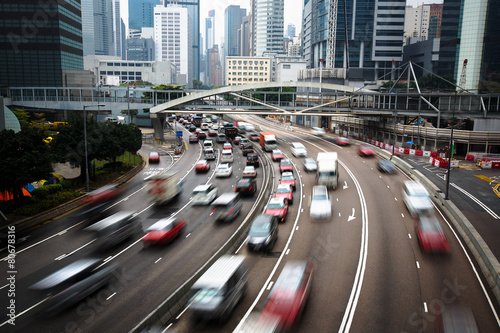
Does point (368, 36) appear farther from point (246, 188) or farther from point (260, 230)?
point (260, 230)

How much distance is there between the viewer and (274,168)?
1925 inches

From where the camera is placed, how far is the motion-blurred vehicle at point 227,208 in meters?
29.9

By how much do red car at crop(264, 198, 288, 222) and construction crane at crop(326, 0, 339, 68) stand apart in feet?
460

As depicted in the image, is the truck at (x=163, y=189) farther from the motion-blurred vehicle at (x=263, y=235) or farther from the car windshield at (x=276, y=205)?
the motion-blurred vehicle at (x=263, y=235)

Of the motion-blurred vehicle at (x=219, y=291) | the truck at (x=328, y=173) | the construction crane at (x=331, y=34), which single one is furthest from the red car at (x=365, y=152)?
the construction crane at (x=331, y=34)

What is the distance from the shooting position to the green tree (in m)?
28.9

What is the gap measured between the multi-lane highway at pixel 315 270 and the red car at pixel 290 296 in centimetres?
80

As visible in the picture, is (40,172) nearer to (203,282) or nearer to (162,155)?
(203,282)

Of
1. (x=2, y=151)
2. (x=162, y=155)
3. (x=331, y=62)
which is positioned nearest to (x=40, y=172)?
(x=2, y=151)

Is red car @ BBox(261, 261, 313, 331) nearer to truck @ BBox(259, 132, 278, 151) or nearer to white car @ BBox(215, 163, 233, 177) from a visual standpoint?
white car @ BBox(215, 163, 233, 177)

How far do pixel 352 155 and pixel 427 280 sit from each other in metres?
36.8

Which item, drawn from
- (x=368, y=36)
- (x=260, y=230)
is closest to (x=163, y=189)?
(x=260, y=230)

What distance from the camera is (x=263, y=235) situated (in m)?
24.0

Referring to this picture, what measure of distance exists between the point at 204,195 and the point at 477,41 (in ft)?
327
